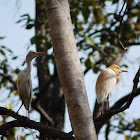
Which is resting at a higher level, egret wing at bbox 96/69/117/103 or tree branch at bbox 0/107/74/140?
egret wing at bbox 96/69/117/103

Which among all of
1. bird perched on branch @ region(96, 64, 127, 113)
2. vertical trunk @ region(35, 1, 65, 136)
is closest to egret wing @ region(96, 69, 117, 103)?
bird perched on branch @ region(96, 64, 127, 113)

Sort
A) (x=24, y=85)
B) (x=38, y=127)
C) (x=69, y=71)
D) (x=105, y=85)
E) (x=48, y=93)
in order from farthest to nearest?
(x=48, y=93) < (x=24, y=85) < (x=105, y=85) < (x=38, y=127) < (x=69, y=71)

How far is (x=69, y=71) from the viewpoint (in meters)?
1.53

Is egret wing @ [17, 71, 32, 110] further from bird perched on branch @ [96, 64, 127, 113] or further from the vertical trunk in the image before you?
the vertical trunk

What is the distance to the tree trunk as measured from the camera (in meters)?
1.45

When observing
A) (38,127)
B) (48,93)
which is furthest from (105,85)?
(48,93)

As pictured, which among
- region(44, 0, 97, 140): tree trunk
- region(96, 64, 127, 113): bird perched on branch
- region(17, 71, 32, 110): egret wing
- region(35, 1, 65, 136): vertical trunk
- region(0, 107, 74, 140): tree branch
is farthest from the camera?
region(35, 1, 65, 136): vertical trunk

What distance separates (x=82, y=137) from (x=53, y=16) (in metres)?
0.75

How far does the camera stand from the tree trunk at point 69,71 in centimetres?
145

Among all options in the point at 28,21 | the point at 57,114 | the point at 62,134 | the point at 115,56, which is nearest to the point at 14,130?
the point at 57,114

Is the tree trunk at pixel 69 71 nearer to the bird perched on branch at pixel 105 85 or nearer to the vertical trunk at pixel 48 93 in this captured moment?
the bird perched on branch at pixel 105 85

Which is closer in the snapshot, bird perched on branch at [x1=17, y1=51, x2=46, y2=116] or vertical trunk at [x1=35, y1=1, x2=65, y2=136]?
bird perched on branch at [x1=17, y1=51, x2=46, y2=116]

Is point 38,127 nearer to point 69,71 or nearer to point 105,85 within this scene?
point 69,71

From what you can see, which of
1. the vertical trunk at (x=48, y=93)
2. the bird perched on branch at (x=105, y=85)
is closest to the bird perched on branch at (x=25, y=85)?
the bird perched on branch at (x=105, y=85)
